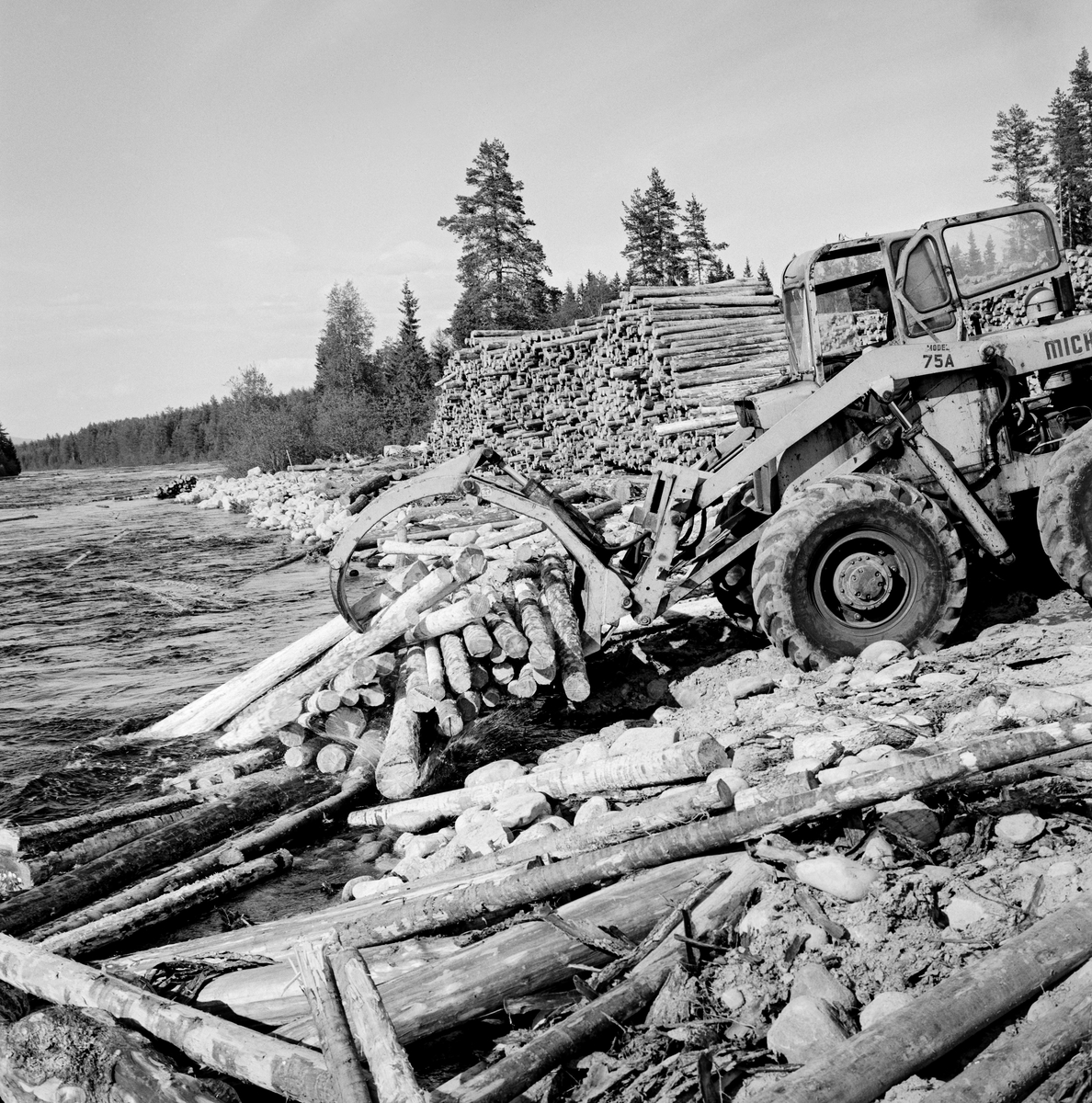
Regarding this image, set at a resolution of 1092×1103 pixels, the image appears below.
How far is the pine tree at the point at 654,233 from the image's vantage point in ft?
169

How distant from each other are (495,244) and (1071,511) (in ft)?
132

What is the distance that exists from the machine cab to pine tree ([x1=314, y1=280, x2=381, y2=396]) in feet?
176

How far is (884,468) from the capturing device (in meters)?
6.65

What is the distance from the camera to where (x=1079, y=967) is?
2.83m

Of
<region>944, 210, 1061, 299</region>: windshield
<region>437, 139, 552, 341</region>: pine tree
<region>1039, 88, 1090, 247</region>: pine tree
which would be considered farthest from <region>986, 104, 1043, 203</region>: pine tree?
<region>944, 210, 1061, 299</region>: windshield

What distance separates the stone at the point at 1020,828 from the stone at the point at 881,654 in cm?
238

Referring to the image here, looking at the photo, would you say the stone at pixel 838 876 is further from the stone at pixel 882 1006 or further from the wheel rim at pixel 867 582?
the wheel rim at pixel 867 582

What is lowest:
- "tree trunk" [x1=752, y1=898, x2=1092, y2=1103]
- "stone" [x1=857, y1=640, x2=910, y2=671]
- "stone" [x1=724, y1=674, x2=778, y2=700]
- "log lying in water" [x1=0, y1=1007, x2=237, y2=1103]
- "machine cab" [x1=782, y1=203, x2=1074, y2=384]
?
"log lying in water" [x1=0, y1=1007, x2=237, y2=1103]

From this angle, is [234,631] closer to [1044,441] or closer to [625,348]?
[625,348]

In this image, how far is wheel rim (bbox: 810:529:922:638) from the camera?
6223 mm

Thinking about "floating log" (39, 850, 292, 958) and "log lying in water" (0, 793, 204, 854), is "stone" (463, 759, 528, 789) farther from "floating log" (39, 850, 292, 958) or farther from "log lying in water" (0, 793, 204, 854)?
"log lying in water" (0, 793, 204, 854)

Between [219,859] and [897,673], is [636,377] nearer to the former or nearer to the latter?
[897,673]

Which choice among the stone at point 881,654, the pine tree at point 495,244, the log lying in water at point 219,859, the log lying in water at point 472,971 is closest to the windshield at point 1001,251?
the stone at point 881,654

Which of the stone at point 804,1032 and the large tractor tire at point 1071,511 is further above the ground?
the large tractor tire at point 1071,511
